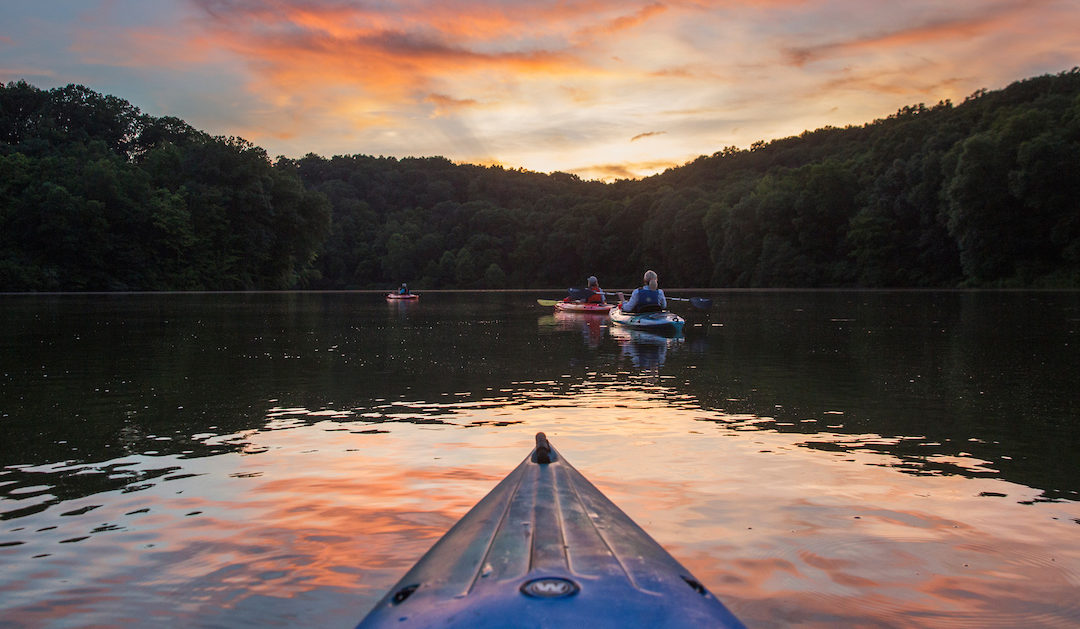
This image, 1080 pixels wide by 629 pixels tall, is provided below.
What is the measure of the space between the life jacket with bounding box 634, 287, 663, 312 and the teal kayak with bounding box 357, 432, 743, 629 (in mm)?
20290

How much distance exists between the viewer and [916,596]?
14.0 feet

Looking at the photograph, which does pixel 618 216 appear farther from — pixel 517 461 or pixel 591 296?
pixel 517 461

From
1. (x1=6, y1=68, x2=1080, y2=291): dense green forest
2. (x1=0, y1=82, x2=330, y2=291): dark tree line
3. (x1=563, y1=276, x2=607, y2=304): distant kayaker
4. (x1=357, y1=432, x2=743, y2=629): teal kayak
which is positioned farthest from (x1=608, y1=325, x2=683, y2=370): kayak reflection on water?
(x1=0, y1=82, x2=330, y2=291): dark tree line

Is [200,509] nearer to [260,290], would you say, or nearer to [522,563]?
[522,563]

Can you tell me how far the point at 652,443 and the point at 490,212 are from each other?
427 feet

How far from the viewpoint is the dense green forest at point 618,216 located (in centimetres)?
6538

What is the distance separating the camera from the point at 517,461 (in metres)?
7.23

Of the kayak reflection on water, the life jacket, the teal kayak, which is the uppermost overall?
the life jacket

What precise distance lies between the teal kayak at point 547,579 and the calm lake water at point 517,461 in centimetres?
100

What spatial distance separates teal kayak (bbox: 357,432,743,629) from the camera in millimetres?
2752

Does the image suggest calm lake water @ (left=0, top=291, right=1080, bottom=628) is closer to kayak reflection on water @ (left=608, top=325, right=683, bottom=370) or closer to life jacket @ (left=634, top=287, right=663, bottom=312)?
kayak reflection on water @ (left=608, top=325, right=683, bottom=370)

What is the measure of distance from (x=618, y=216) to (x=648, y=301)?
102922mm

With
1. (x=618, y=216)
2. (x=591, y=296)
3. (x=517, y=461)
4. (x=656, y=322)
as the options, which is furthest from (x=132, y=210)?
(x=517, y=461)

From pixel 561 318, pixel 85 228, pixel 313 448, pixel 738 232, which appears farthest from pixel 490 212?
pixel 313 448
